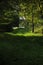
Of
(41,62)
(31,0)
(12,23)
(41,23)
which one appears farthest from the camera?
(12,23)

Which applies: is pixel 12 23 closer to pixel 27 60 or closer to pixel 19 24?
pixel 19 24

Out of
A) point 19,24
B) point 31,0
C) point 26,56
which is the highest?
point 31,0

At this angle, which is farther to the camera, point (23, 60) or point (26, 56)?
point (26, 56)

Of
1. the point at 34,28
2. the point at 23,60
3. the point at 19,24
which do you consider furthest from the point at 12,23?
the point at 23,60

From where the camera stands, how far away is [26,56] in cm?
1082

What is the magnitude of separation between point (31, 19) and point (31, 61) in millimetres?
15092

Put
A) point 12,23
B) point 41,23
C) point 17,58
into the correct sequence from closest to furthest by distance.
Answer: point 17,58, point 41,23, point 12,23

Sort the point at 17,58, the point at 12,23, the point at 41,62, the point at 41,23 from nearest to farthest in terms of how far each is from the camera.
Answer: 1. the point at 41,62
2. the point at 17,58
3. the point at 41,23
4. the point at 12,23

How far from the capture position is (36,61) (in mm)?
9758

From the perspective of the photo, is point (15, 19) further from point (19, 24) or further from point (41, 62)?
point (41, 62)

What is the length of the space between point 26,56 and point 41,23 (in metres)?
15.8

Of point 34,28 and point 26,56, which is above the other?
point 26,56

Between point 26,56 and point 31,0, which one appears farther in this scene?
point 31,0

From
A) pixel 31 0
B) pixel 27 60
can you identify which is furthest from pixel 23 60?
pixel 31 0
